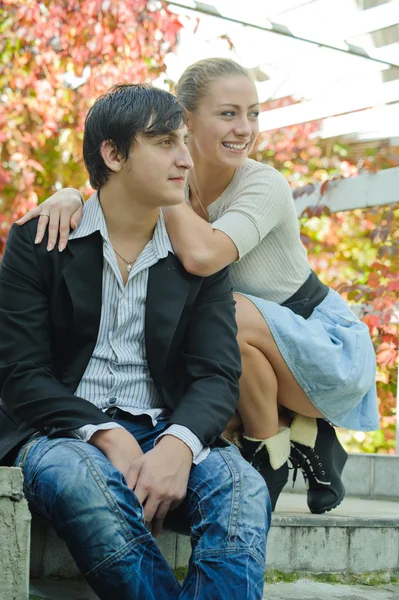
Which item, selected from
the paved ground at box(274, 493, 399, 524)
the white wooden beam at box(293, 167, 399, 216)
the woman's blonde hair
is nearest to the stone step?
the paved ground at box(274, 493, 399, 524)

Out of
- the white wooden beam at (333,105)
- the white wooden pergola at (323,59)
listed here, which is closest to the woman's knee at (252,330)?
the white wooden pergola at (323,59)

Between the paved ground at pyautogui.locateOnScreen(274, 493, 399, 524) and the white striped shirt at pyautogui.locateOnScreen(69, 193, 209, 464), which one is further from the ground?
the white striped shirt at pyautogui.locateOnScreen(69, 193, 209, 464)

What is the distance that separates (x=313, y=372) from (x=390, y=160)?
3.20m

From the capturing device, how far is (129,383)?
7.52ft

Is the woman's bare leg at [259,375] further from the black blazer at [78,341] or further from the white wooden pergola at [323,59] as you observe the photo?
the white wooden pergola at [323,59]

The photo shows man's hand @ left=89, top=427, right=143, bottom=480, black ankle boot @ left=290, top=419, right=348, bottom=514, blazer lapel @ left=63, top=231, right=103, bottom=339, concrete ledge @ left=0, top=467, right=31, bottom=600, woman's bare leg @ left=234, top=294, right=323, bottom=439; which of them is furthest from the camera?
→ black ankle boot @ left=290, top=419, right=348, bottom=514

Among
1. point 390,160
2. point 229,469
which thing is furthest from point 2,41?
point 229,469

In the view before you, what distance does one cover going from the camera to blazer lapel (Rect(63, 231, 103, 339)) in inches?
87.6

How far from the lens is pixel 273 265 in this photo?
291cm

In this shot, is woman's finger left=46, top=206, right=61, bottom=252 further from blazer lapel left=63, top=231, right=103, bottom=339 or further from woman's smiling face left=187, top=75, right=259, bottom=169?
woman's smiling face left=187, top=75, right=259, bottom=169

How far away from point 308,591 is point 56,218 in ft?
4.36

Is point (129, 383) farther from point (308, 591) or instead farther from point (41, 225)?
point (308, 591)

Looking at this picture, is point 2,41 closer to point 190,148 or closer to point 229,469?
point 190,148

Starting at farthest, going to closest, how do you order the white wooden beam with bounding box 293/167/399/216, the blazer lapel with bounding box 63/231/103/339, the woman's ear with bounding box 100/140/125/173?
the white wooden beam with bounding box 293/167/399/216 → the woman's ear with bounding box 100/140/125/173 → the blazer lapel with bounding box 63/231/103/339
